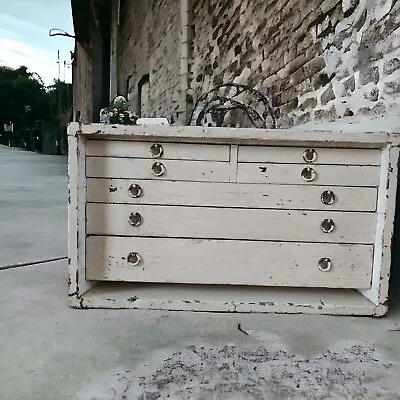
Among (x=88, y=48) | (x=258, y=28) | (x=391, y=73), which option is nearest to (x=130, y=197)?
(x=391, y=73)

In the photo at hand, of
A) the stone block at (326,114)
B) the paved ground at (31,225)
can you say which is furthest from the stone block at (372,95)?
the paved ground at (31,225)

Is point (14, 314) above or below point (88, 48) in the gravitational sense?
below

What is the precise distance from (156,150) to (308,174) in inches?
19.0

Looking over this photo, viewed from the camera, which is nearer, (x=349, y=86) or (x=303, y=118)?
(x=349, y=86)

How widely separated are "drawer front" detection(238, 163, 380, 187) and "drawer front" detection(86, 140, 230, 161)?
0.09 metres

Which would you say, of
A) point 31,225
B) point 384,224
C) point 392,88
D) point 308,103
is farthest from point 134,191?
point 31,225

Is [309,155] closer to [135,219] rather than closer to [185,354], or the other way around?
[135,219]

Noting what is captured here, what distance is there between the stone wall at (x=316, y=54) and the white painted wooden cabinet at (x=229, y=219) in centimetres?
50

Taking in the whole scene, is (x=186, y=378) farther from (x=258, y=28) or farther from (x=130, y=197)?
(x=258, y=28)

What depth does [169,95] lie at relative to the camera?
5.60 metres

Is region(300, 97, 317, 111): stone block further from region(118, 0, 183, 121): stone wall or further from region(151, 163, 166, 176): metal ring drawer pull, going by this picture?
region(118, 0, 183, 121): stone wall

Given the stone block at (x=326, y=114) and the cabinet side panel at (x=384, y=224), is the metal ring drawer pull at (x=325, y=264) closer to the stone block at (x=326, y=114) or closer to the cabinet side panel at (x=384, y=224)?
the cabinet side panel at (x=384, y=224)

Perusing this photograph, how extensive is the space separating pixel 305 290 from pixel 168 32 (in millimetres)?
5018

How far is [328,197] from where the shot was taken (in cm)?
123
